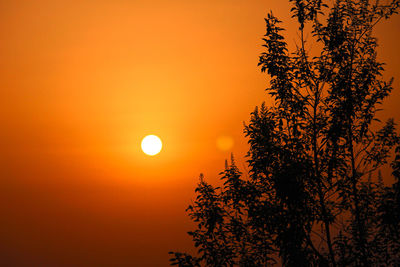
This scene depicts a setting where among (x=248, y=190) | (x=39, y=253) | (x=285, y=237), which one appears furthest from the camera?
(x=39, y=253)

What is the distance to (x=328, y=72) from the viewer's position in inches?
556

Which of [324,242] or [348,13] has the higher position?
[348,13]

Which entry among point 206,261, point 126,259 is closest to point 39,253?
point 126,259

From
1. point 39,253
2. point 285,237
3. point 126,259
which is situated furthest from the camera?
point 126,259

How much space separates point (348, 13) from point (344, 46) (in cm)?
121

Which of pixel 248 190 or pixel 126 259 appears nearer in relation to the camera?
pixel 248 190

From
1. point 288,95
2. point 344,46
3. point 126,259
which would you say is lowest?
point 288,95

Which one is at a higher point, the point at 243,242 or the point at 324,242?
the point at 243,242

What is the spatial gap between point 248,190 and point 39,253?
146 m

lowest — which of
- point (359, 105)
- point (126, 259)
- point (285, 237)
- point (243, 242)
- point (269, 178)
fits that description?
point (285, 237)

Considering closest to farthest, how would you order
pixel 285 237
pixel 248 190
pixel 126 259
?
pixel 285 237
pixel 248 190
pixel 126 259

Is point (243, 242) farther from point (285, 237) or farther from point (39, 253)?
point (39, 253)

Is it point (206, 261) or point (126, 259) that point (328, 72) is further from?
point (126, 259)

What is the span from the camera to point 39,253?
5541 inches
